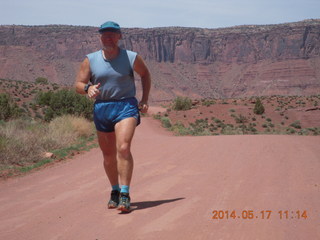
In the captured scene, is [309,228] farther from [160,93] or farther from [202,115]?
[160,93]

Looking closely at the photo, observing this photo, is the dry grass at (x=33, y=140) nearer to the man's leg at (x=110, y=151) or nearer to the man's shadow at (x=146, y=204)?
the man's leg at (x=110, y=151)

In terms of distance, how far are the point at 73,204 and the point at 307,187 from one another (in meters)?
2.97

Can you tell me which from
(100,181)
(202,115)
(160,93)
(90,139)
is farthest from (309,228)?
(160,93)

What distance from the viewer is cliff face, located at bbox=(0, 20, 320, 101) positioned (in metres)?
111

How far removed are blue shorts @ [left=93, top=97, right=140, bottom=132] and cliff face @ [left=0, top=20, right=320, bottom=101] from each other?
4052 inches

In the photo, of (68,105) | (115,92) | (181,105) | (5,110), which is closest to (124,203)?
(115,92)

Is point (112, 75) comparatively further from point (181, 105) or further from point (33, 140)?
Result: point (181, 105)

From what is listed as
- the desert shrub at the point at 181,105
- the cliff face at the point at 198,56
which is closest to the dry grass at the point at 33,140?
the desert shrub at the point at 181,105

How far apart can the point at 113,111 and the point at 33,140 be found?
690 cm

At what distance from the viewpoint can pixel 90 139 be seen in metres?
14.8

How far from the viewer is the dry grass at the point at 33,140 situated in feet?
32.8

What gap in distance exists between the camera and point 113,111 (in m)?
5.00
